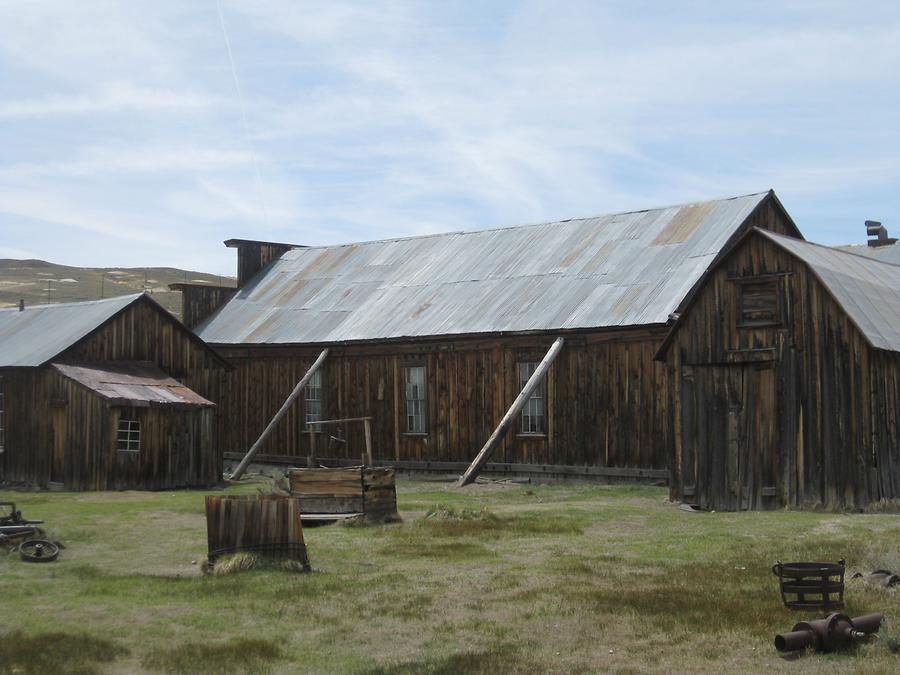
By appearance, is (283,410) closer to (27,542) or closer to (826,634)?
(27,542)

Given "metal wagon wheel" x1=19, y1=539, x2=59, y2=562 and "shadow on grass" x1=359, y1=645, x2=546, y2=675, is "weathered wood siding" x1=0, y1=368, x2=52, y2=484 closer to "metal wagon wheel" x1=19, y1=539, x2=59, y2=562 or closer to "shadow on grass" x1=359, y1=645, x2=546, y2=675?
"metal wagon wheel" x1=19, y1=539, x2=59, y2=562

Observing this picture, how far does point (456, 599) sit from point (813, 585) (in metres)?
3.56

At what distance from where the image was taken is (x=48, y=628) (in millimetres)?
10742

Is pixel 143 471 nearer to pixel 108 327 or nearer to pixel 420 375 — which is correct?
pixel 108 327

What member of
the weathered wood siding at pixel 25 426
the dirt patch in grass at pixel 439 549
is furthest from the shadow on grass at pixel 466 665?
the weathered wood siding at pixel 25 426

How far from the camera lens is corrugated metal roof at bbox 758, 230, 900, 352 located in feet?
62.3

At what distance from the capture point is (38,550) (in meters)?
14.9

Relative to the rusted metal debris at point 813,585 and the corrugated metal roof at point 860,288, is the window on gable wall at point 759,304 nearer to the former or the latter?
the corrugated metal roof at point 860,288

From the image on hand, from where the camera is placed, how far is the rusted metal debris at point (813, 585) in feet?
34.6

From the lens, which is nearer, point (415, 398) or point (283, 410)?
point (415, 398)

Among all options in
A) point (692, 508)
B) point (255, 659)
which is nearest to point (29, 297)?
point (692, 508)

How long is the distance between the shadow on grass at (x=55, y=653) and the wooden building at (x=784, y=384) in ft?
41.6

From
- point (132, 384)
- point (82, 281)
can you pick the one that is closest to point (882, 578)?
point (132, 384)

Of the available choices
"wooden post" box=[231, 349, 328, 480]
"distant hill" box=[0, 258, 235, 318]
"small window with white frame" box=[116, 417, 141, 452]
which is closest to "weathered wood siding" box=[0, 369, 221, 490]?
"small window with white frame" box=[116, 417, 141, 452]
